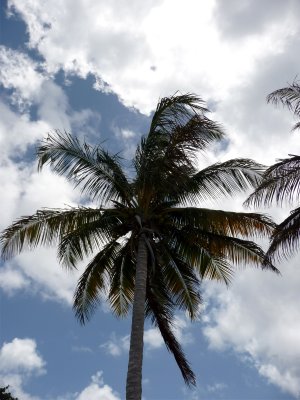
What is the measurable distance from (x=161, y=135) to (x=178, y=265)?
3752 mm

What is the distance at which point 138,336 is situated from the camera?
12.4m

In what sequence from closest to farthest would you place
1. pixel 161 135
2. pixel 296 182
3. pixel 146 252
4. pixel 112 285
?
pixel 296 182 < pixel 146 252 < pixel 161 135 < pixel 112 285

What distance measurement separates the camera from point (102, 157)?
1558 centimetres

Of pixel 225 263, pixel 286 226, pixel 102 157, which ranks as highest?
pixel 102 157

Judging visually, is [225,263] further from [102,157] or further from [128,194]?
[102,157]

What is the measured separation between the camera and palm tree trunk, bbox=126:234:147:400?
11.6 metres

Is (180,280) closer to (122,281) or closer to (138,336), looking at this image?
(122,281)

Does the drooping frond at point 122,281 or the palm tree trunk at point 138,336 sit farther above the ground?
the drooping frond at point 122,281

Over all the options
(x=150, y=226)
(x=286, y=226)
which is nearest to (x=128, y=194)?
(x=150, y=226)

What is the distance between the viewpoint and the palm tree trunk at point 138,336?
11555mm

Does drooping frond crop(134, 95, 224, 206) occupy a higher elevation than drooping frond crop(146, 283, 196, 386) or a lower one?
higher

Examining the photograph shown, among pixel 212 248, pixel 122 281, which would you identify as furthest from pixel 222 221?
pixel 122 281

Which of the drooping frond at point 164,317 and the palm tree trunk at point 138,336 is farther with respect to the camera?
the drooping frond at point 164,317

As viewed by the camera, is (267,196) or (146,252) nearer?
(267,196)
